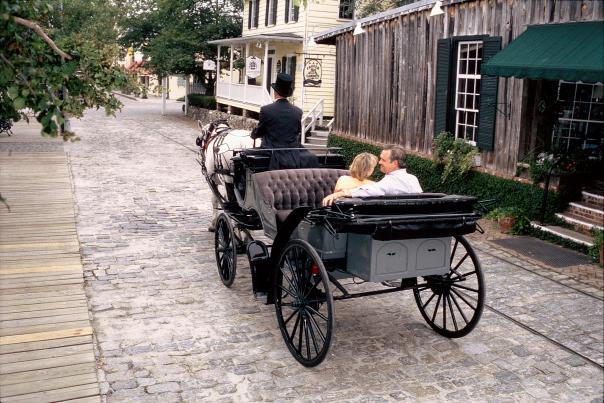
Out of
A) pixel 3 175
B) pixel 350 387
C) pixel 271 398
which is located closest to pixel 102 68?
pixel 271 398

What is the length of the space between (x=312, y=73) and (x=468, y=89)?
966 cm

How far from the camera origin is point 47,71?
13.5 feet

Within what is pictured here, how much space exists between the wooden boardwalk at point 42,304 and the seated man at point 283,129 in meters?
2.77

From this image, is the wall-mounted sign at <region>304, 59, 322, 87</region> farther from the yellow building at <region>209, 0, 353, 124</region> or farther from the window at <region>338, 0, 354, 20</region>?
the window at <region>338, 0, 354, 20</region>

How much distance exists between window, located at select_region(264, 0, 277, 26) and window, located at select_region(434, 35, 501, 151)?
18321mm

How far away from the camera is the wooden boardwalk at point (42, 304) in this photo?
15.9ft

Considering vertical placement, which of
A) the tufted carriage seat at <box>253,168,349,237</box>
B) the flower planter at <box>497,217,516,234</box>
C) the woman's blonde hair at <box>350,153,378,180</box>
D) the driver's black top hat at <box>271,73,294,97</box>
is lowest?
the flower planter at <box>497,217,516,234</box>

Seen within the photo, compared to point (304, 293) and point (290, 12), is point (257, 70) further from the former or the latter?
point (304, 293)

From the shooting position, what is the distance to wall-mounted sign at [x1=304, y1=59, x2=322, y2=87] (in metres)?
20.5

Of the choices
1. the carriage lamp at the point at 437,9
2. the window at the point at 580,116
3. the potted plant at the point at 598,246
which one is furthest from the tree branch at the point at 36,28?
the carriage lamp at the point at 437,9

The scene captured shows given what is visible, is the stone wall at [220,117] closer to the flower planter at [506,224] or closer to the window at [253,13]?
the window at [253,13]

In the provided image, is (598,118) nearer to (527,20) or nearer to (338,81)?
(527,20)

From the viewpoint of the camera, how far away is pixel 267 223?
652 cm

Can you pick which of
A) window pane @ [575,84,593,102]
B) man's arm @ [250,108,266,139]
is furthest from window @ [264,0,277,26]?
man's arm @ [250,108,266,139]
